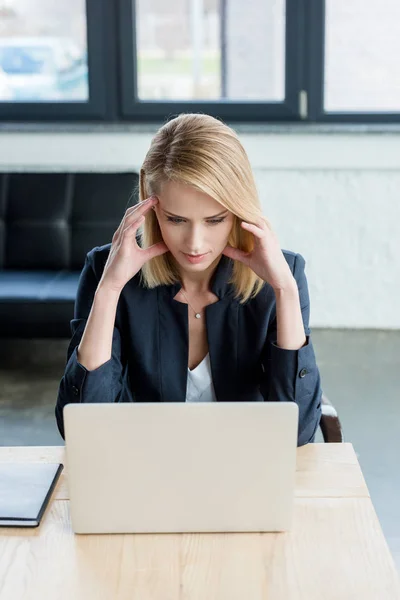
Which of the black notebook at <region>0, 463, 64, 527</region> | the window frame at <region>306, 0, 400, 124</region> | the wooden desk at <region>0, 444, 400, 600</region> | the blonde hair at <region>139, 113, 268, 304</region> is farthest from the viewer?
the window frame at <region>306, 0, 400, 124</region>

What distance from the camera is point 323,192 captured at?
4.21 m

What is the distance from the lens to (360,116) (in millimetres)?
4211

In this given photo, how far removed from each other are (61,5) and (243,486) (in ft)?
11.6

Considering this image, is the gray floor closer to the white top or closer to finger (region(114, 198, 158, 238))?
the white top

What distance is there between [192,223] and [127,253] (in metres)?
0.15

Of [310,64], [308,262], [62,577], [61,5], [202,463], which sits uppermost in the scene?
[61,5]

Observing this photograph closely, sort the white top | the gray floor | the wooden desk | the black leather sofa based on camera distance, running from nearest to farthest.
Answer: the wooden desk < the white top < the gray floor < the black leather sofa

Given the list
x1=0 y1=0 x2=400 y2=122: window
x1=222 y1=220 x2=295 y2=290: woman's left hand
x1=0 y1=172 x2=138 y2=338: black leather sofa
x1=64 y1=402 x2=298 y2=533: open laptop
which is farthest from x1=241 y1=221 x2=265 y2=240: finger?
x1=0 y1=0 x2=400 y2=122: window

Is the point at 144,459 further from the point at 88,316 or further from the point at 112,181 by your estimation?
the point at 112,181

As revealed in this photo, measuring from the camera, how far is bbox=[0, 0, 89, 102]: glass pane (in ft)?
13.8

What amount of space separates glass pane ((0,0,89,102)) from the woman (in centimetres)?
265

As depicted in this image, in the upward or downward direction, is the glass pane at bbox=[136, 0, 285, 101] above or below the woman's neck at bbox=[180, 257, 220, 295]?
above

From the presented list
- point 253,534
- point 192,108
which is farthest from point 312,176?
point 253,534

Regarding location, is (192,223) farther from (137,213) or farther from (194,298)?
(194,298)
